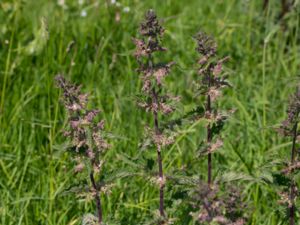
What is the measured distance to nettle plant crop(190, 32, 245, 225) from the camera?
6.57 feet

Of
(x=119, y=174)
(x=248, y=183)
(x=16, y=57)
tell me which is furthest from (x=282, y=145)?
(x=16, y=57)

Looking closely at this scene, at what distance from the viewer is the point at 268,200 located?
10.6 ft

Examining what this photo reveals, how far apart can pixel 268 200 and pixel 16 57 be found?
2022mm

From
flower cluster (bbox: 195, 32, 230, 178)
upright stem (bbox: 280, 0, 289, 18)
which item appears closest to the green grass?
upright stem (bbox: 280, 0, 289, 18)

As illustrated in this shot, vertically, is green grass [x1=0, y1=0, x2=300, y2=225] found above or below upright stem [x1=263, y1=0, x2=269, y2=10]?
below

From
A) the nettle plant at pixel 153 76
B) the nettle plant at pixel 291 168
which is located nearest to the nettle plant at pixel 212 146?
the nettle plant at pixel 153 76

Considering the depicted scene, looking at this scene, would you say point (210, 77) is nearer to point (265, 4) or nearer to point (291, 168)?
point (291, 168)

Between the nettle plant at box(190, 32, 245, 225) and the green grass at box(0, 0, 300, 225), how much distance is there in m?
0.18

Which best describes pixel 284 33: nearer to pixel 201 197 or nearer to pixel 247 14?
pixel 247 14

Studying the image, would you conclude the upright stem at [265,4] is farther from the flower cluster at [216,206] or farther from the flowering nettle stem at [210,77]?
the flower cluster at [216,206]

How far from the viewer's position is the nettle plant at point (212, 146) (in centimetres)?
200

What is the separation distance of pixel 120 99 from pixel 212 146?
5.41 ft

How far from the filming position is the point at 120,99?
12.8 ft

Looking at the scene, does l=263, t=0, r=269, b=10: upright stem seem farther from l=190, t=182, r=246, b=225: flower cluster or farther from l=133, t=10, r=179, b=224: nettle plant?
l=190, t=182, r=246, b=225: flower cluster
